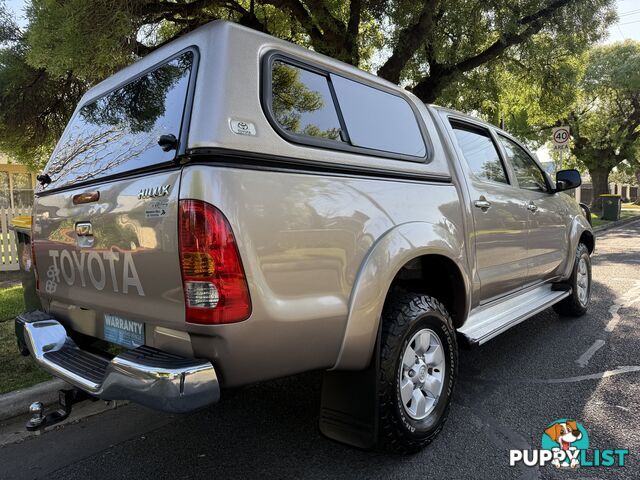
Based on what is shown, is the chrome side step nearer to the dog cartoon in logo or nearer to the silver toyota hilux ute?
the silver toyota hilux ute

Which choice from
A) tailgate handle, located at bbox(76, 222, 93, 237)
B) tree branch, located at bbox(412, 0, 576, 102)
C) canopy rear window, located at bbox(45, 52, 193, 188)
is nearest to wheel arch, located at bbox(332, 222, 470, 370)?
canopy rear window, located at bbox(45, 52, 193, 188)

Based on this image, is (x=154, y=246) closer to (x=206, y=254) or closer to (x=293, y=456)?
(x=206, y=254)

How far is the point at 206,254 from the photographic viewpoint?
1.96 meters

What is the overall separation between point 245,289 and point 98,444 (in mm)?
1833

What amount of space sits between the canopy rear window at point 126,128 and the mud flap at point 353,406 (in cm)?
141

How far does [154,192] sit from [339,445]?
1834 mm

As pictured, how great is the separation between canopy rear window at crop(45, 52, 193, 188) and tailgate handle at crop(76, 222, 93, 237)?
0.26 meters

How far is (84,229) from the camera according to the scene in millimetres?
2537

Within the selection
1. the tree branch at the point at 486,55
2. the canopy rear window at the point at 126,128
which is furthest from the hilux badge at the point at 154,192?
the tree branch at the point at 486,55

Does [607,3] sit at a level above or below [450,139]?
above

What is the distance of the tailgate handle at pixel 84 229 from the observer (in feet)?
8.16

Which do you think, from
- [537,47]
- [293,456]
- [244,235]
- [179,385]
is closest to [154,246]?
[244,235]

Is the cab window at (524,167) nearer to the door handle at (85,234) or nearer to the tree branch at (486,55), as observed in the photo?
the door handle at (85,234)

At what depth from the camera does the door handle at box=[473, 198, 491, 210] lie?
346cm
